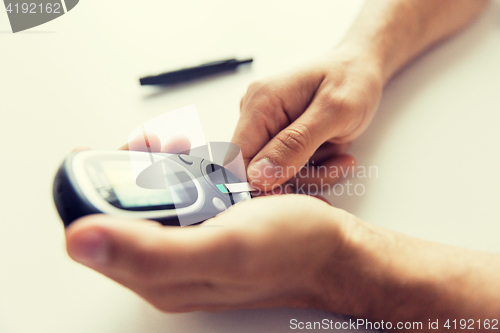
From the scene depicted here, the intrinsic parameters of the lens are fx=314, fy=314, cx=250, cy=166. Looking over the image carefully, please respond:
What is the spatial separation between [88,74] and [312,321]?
1.65 ft

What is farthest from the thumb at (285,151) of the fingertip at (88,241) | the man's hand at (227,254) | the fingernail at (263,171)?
the fingertip at (88,241)

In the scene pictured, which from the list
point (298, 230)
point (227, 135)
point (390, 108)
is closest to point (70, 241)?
point (298, 230)

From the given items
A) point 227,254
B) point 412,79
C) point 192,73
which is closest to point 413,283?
point 227,254

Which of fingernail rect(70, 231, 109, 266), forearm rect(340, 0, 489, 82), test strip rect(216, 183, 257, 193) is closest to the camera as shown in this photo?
fingernail rect(70, 231, 109, 266)

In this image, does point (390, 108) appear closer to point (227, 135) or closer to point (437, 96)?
point (437, 96)

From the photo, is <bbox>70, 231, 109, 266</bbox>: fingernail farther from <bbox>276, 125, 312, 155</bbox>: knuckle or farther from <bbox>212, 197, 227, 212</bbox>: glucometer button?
<bbox>276, 125, 312, 155</bbox>: knuckle

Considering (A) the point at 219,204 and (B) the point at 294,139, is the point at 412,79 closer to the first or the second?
(B) the point at 294,139

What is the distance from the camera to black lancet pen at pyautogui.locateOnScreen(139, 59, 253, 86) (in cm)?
49

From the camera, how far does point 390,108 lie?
428mm

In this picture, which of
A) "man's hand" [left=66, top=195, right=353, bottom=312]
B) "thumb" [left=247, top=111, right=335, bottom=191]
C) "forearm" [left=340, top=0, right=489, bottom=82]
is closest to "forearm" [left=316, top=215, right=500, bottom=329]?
"man's hand" [left=66, top=195, right=353, bottom=312]

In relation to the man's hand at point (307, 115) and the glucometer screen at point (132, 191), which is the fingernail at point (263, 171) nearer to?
the man's hand at point (307, 115)

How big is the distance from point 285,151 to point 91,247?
23cm

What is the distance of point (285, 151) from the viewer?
0.36 m

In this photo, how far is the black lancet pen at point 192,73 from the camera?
49 cm
